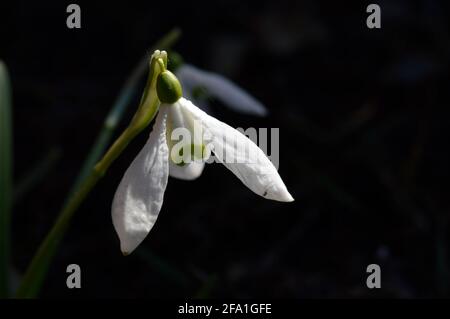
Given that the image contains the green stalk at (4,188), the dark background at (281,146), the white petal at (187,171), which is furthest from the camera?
the dark background at (281,146)

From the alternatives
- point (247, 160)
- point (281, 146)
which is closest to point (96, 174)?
point (247, 160)

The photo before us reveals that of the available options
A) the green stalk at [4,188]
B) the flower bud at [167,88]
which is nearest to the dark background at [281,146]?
the green stalk at [4,188]

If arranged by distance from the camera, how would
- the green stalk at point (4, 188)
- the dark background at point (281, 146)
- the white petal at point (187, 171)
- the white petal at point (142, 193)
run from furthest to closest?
the dark background at point (281, 146), the green stalk at point (4, 188), the white petal at point (187, 171), the white petal at point (142, 193)

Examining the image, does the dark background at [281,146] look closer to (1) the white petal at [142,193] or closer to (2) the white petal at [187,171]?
(2) the white petal at [187,171]

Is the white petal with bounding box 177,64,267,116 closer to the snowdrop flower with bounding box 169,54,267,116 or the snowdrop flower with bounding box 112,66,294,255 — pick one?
the snowdrop flower with bounding box 169,54,267,116

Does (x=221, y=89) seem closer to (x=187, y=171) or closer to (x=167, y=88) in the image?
(x=187, y=171)

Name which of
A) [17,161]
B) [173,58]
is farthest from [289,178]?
[17,161]
